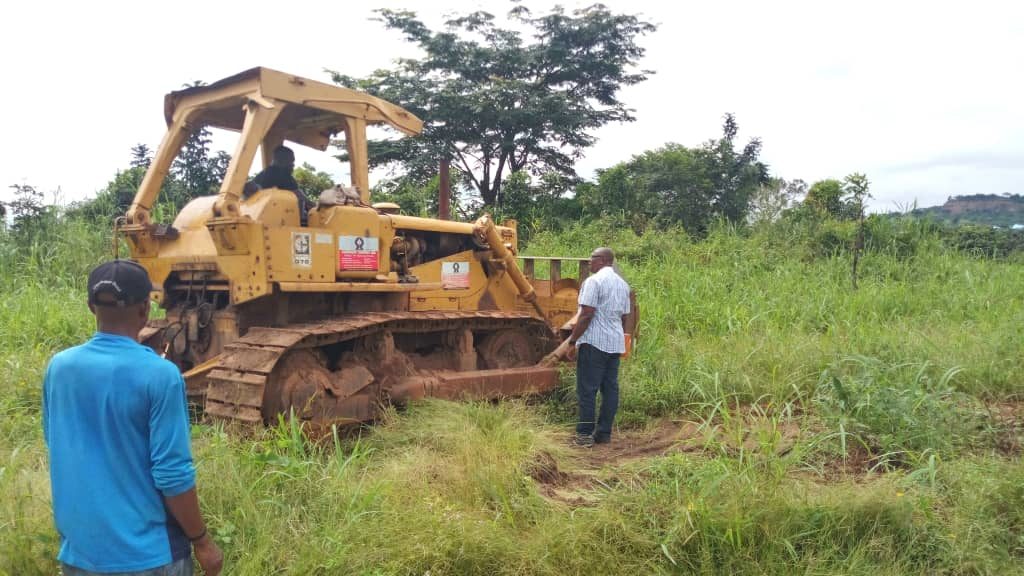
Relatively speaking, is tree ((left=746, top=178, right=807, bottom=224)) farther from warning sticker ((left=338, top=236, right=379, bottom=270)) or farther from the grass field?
warning sticker ((left=338, top=236, right=379, bottom=270))

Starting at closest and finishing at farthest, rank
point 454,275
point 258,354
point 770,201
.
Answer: point 258,354
point 454,275
point 770,201

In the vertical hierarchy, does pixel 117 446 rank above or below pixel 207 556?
above

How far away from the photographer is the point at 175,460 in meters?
2.22

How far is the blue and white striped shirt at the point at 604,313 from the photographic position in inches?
229

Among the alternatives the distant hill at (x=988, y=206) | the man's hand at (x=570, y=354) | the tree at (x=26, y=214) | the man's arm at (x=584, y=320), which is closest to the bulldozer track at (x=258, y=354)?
the man's arm at (x=584, y=320)

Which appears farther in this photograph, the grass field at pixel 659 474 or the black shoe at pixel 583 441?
the black shoe at pixel 583 441

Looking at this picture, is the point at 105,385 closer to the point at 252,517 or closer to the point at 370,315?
the point at 252,517

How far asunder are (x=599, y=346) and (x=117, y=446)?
4.06 metres

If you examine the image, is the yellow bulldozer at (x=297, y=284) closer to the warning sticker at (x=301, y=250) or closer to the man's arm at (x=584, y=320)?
the warning sticker at (x=301, y=250)

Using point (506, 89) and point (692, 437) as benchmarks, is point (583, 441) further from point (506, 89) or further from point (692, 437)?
point (506, 89)

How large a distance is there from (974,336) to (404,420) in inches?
245

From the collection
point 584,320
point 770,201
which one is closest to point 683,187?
point 770,201

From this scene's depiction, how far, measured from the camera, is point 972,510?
12.7 feet

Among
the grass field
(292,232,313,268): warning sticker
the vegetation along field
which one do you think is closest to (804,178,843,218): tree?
the vegetation along field
